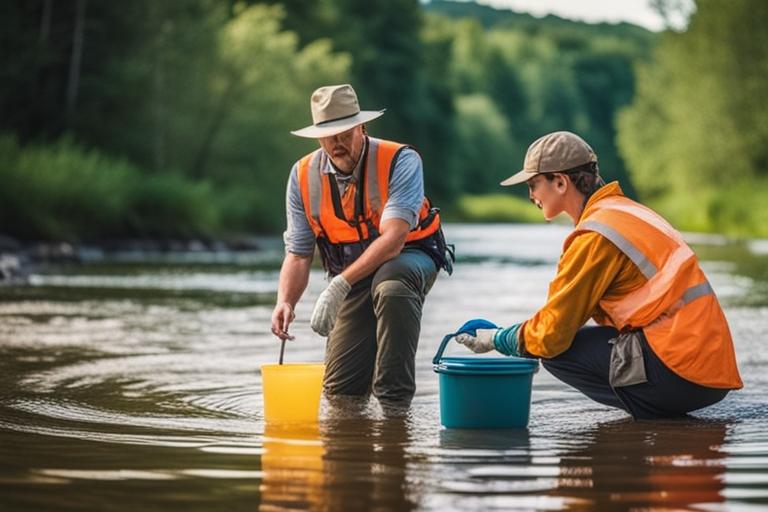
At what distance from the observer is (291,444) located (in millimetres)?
5363

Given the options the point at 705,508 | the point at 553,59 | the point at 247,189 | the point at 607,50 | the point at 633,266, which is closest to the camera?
the point at 705,508

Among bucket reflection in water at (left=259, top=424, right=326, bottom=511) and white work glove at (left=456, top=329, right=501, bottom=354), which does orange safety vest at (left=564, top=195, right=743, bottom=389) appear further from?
bucket reflection in water at (left=259, top=424, right=326, bottom=511)

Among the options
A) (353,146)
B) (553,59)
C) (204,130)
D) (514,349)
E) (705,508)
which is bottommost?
(705,508)

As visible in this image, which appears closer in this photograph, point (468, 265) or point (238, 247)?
point (468, 265)

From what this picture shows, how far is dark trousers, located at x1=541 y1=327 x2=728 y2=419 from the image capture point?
18.4ft

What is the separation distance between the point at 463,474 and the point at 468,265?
59.8ft

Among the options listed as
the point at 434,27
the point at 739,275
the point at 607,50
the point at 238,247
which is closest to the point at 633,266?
the point at 739,275

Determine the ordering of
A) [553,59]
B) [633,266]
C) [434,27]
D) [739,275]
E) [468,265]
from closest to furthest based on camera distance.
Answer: [633,266], [739,275], [468,265], [434,27], [553,59]

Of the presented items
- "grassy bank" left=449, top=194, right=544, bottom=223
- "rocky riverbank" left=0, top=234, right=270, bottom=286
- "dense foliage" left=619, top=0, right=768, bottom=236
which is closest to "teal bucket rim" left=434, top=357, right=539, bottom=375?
"rocky riverbank" left=0, top=234, right=270, bottom=286

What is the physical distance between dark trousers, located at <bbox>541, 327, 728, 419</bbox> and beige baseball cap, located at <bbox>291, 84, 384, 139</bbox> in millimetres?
1275

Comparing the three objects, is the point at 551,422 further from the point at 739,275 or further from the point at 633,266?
the point at 739,275

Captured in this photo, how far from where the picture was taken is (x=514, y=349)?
5.64 meters

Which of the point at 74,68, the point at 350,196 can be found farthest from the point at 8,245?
the point at 350,196

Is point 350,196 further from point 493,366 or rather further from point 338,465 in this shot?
point 338,465
